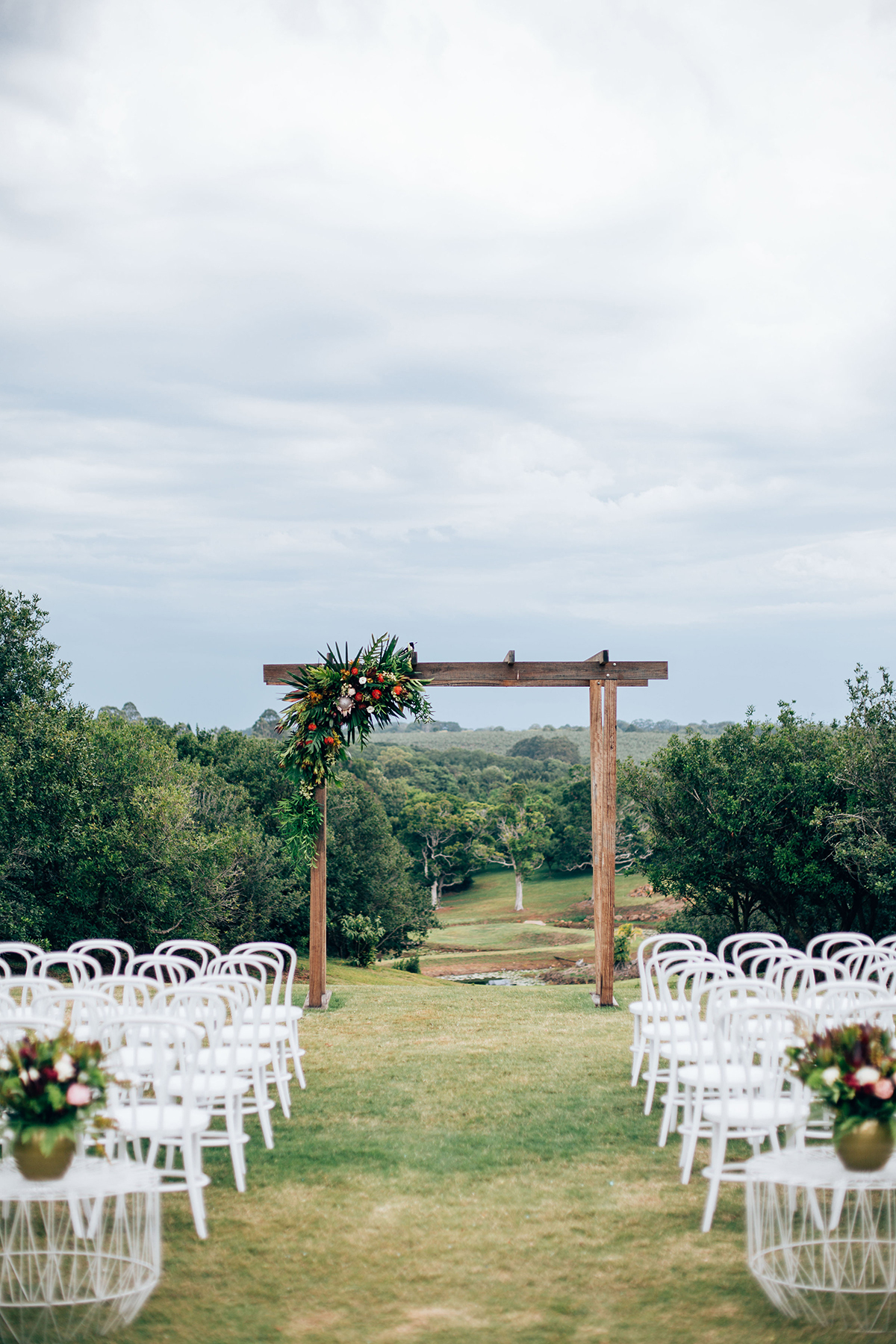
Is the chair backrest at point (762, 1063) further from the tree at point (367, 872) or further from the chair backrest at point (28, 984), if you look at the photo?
the tree at point (367, 872)

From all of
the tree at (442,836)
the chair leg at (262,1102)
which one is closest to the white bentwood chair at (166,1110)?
the chair leg at (262,1102)

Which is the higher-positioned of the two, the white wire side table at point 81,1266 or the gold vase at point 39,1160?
the gold vase at point 39,1160

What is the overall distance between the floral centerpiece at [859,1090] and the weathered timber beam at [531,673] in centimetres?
615

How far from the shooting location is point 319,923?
30.6ft

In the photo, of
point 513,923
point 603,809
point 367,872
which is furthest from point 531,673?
point 513,923

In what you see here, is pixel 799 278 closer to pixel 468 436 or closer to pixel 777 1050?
pixel 777 1050

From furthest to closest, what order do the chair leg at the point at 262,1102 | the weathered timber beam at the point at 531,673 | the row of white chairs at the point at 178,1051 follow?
the weathered timber beam at the point at 531,673 → the chair leg at the point at 262,1102 → the row of white chairs at the point at 178,1051

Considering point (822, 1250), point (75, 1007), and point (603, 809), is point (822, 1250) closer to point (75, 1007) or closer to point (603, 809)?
point (75, 1007)

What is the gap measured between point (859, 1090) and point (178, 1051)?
278 cm

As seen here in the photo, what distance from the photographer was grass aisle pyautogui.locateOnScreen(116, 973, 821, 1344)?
3.27 metres

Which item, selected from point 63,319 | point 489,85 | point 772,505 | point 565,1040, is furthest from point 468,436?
point 565,1040

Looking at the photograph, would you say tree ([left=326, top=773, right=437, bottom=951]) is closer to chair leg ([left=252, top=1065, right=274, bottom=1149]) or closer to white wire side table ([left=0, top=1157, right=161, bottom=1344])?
chair leg ([left=252, top=1065, right=274, bottom=1149])

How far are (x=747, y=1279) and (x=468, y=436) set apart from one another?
3141cm

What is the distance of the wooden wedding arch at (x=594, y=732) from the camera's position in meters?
9.26
